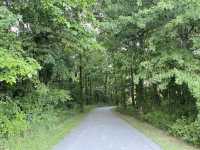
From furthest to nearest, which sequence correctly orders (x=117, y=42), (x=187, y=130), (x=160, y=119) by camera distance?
1. (x=117, y=42)
2. (x=160, y=119)
3. (x=187, y=130)

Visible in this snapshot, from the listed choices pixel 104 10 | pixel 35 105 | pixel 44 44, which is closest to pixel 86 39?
pixel 44 44

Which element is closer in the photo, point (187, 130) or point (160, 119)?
point (187, 130)

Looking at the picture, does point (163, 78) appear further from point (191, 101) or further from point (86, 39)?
point (86, 39)

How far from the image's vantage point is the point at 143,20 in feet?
68.3

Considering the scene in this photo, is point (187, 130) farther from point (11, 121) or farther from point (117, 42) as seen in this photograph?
point (117, 42)

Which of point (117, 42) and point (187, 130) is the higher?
point (117, 42)

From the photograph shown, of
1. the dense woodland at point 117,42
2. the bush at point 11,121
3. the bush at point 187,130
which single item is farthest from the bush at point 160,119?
the bush at point 11,121

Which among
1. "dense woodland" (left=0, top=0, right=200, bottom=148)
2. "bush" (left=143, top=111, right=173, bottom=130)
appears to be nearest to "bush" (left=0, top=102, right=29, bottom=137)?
"dense woodland" (left=0, top=0, right=200, bottom=148)

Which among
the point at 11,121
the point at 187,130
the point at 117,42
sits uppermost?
the point at 117,42

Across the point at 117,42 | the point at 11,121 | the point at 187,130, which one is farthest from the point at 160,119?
the point at 11,121

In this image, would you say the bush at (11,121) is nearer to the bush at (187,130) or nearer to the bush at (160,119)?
the bush at (187,130)

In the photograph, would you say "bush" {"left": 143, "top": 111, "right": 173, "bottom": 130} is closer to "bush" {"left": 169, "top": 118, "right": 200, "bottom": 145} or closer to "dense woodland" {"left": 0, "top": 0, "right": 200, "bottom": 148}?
"dense woodland" {"left": 0, "top": 0, "right": 200, "bottom": 148}

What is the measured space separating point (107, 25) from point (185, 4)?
5.25m

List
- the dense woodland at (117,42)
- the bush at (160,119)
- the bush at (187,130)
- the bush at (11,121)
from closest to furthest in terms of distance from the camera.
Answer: the bush at (11,121), the bush at (187,130), the dense woodland at (117,42), the bush at (160,119)
